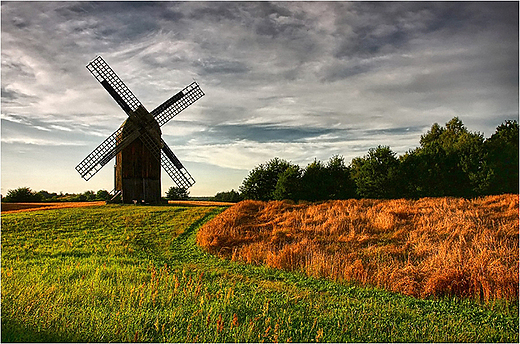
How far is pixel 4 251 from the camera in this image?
12531mm

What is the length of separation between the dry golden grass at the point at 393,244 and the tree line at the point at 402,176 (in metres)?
7.62

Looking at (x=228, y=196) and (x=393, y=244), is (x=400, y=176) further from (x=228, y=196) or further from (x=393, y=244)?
(x=393, y=244)

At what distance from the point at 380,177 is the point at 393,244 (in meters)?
17.5

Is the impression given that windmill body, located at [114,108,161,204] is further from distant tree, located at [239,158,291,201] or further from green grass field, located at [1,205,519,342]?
green grass field, located at [1,205,519,342]

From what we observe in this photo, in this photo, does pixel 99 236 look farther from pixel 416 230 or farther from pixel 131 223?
pixel 416 230

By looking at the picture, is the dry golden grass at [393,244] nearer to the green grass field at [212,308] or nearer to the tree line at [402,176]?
the green grass field at [212,308]

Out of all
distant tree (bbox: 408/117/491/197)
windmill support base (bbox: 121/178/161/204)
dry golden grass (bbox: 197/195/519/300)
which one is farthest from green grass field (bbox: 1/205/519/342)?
distant tree (bbox: 408/117/491/197)

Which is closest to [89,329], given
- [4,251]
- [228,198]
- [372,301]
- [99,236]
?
[372,301]

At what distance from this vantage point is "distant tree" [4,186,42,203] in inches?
1184

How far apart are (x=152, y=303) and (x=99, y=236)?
9656 millimetres

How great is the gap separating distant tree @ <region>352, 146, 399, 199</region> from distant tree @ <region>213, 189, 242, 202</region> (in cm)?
1003

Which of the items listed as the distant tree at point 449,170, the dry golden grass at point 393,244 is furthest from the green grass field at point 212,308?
the distant tree at point 449,170

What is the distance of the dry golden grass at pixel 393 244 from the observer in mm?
8219

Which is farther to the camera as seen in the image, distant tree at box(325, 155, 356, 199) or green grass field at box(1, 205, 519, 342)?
distant tree at box(325, 155, 356, 199)
